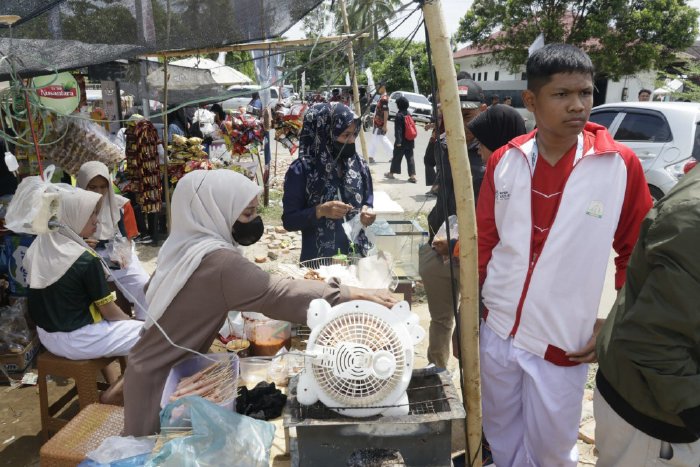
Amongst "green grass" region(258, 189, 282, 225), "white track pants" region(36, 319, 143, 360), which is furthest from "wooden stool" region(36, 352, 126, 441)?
"green grass" region(258, 189, 282, 225)

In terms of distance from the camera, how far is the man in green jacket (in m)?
1.30

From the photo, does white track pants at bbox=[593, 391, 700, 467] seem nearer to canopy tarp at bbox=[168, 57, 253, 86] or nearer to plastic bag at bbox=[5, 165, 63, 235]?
plastic bag at bbox=[5, 165, 63, 235]

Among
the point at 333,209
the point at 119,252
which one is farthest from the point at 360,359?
the point at 119,252

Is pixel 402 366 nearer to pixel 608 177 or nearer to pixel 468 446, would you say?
pixel 468 446

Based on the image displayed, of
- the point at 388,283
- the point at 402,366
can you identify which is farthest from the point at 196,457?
the point at 388,283

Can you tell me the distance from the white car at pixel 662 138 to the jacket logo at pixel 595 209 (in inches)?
214

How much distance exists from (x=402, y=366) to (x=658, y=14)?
75.8 feet

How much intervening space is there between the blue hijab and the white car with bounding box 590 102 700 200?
16.0 feet

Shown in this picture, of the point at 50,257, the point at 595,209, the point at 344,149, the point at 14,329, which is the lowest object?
the point at 14,329

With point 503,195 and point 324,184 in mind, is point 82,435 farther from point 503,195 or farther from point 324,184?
point 503,195

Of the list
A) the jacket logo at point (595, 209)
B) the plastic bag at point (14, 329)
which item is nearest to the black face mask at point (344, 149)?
the jacket logo at point (595, 209)

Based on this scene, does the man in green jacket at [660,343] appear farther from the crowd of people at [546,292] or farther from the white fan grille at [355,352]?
the white fan grille at [355,352]

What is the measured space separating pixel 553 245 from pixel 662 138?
20.6ft

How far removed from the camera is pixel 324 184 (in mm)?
3340
